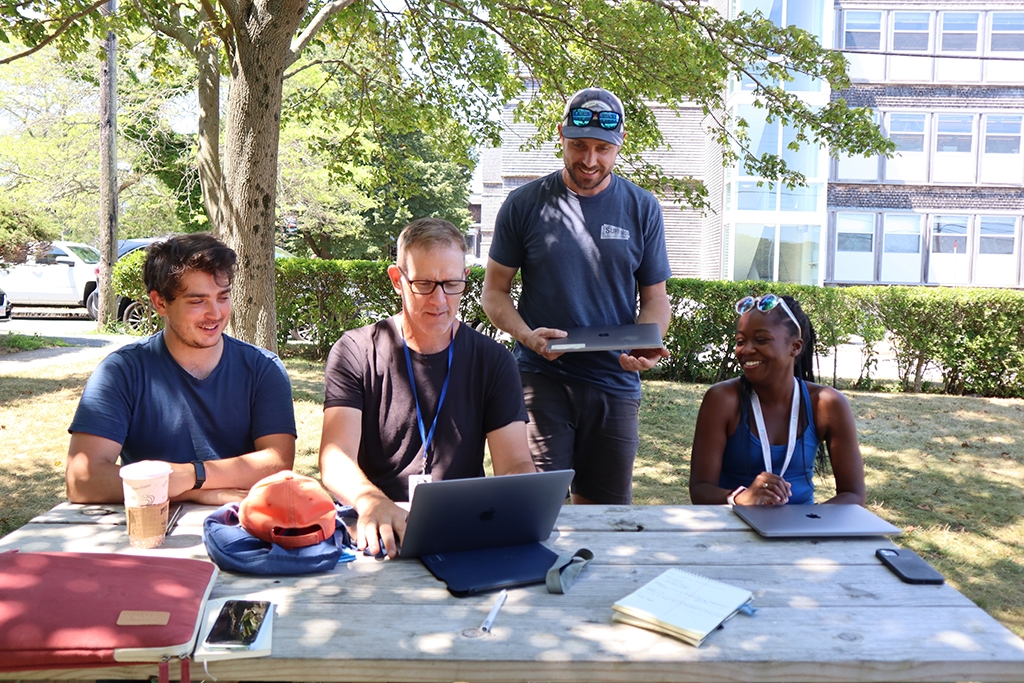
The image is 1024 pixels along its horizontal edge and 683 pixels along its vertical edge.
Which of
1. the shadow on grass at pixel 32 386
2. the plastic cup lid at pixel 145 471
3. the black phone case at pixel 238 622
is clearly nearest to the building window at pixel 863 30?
the shadow on grass at pixel 32 386

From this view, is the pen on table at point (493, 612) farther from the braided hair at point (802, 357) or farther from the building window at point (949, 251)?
the building window at point (949, 251)

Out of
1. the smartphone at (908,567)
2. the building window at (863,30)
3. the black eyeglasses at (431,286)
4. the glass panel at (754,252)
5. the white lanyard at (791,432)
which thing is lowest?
the smartphone at (908,567)

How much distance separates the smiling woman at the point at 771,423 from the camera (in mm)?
3062

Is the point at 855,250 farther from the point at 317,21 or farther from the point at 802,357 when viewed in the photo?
the point at 802,357

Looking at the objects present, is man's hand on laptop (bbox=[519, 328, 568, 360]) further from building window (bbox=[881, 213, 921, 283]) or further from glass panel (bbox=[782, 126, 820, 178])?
building window (bbox=[881, 213, 921, 283])

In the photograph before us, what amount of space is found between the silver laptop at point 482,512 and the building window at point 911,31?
26880 millimetres

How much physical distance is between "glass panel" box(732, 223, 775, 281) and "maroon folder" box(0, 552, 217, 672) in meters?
23.1

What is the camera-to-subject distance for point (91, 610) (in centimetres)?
163

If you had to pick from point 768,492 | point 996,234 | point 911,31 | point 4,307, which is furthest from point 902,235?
point 768,492

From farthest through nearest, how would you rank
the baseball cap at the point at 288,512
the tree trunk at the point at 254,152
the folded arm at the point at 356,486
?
Answer: the tree trunk at the point at 254,152
the folded arm at the point at 356,486
the baseball cap at the point at 288,512

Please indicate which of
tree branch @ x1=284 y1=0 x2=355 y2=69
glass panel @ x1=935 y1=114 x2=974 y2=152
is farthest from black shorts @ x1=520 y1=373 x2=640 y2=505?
glass panel @ x1=935 y1=114 x2=974 y2=152

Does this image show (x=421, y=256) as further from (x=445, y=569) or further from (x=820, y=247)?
(x=820, y=247)

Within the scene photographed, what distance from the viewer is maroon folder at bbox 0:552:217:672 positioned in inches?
60.9

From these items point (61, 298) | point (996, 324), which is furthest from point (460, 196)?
point (996, 324)
